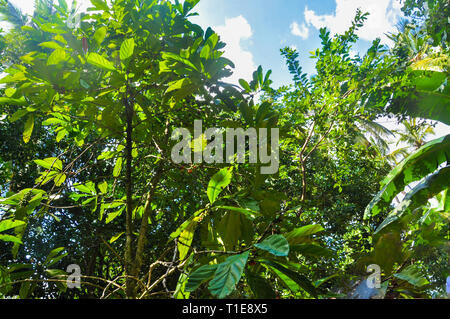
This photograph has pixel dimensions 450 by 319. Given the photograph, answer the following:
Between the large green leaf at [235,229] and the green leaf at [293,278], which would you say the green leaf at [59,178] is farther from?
the green leaf at [293,278]

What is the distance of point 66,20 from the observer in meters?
1.12

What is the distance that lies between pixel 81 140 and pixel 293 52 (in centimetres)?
145

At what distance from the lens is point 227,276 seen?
53 centimetres

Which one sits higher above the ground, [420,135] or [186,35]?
[420,135]

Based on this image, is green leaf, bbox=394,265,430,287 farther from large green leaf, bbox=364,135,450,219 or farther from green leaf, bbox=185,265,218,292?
large green leaf, bbox=364,135,450,219

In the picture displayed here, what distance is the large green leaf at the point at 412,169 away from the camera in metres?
1.76

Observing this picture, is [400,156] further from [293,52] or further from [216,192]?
[216,192]

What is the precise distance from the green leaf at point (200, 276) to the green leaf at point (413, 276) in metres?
0.46

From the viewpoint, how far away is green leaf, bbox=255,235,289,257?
1.74 feet

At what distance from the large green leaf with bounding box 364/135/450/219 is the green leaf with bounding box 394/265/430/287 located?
1109 millimetres

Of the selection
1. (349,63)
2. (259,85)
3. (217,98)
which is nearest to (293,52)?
(349,63)

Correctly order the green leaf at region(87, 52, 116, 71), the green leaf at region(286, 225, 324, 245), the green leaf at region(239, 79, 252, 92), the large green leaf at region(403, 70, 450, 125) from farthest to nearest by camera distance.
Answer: the large green leaf at region(403, 70, 450, 125)
the green leaf at region(239, 79, 252, 92)
the green leaf at region(87, 52, 116, 71)
the green leaf at region(286, 225, 324, 245)

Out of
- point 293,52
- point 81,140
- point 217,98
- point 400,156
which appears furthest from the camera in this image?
point 400,156

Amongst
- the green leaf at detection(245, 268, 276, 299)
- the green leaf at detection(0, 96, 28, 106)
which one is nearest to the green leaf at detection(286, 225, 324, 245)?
the green leaf at detection(245, 268, 276, 299)
